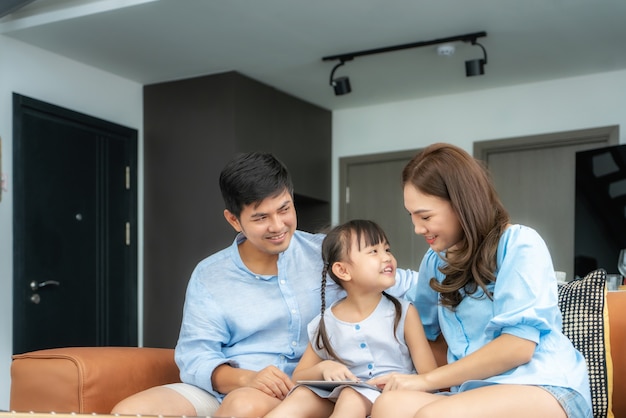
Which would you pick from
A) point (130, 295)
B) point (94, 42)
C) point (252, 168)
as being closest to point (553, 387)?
point (252, 168)

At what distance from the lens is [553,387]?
166 centimetres

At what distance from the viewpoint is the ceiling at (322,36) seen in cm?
439

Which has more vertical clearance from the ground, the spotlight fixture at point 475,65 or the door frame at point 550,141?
the spotlight fixture at point 475,65

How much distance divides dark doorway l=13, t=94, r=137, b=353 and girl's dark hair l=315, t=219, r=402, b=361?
3163 millimetres

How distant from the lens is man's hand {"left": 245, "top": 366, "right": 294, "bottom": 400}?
6.59 ft

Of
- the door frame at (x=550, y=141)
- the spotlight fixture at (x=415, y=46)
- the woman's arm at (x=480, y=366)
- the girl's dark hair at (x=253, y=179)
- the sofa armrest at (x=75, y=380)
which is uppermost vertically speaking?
the spotlight fixture at (x=415, y=46)

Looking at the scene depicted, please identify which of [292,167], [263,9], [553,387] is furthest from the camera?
[292,167]

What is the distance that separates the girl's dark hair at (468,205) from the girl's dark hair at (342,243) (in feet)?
0.95

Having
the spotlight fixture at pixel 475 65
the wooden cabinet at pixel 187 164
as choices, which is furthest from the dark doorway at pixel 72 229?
the spotlight fixture at pixel 475 65

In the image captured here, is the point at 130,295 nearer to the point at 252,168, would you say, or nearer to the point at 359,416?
the point at 252,168

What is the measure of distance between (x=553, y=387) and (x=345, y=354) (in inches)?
23.6

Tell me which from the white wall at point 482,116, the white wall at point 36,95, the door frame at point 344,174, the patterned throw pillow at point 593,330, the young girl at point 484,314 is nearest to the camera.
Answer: the young girl at point 484,314

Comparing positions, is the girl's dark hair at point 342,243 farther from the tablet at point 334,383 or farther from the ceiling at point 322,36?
the ceiling at point 322,36

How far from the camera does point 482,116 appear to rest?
6145 mm
